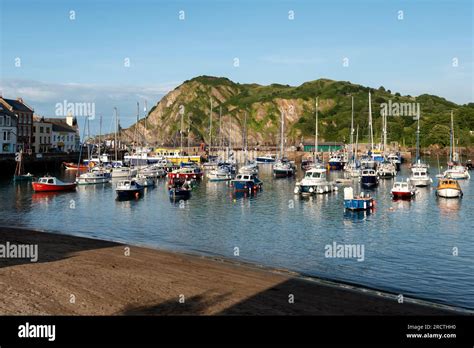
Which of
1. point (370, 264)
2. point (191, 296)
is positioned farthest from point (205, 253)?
point (191, 296)

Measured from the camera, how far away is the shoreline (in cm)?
2167

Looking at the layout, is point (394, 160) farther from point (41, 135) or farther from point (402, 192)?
point (41, 135)

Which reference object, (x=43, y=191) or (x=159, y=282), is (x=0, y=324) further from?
(x=43, y=191)

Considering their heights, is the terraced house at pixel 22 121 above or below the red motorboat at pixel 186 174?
above

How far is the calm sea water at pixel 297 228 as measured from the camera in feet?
111

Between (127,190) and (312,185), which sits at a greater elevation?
(312,185)

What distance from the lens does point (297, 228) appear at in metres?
51.3

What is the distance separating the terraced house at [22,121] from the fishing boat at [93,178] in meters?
42.6

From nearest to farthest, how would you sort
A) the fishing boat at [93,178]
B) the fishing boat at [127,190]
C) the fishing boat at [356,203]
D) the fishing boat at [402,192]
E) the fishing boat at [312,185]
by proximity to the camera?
the fishing boat at [356,203] < the fishing boat at [402,192] < the fishing boat at [127,190] < the fishing boat at [312,185] < the fishing boat at [93,178]

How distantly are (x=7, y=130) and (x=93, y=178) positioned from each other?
41.9 m

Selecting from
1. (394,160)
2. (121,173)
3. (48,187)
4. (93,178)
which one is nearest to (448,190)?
(48,187)

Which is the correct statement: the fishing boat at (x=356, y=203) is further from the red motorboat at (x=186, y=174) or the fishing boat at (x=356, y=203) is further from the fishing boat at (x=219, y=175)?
the red motorboat at (x=186, y=174)

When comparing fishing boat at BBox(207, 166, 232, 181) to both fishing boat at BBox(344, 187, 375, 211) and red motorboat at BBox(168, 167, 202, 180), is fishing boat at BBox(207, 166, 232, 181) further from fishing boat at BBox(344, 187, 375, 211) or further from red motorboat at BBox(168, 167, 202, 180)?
fishing boat at BBox(344, 187, 375, 211)

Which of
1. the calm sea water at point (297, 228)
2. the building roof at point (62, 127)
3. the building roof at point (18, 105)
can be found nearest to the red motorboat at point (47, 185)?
the calm sea water at point (297, 228)
